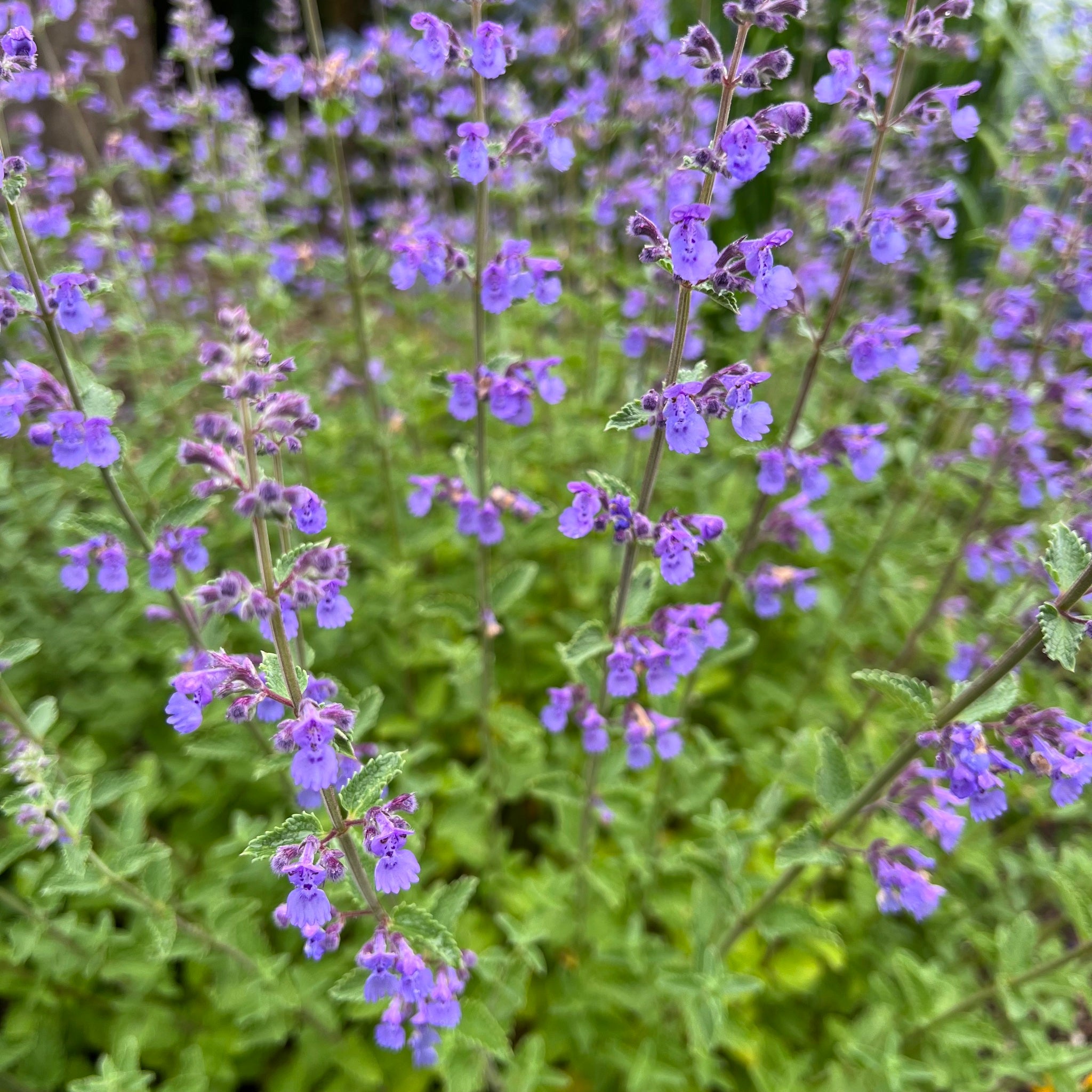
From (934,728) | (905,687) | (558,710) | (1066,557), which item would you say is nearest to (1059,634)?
(1066,557)

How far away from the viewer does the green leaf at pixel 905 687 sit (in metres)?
2.52

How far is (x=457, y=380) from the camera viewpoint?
3404mm

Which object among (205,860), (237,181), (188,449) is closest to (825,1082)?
(205,860)

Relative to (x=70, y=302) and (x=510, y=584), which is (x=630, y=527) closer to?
(x=510, y=584)

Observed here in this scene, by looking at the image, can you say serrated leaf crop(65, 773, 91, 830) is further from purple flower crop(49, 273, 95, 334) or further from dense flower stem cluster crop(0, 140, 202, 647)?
purple flower crop(49, 273, 95, 334)

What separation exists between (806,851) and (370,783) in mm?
1777

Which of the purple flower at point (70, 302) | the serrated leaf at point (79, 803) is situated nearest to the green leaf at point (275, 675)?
the serrated leaf at point (79, 803)

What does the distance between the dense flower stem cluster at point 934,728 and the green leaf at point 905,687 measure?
0.27 ft

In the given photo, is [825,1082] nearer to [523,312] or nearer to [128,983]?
[128,983]

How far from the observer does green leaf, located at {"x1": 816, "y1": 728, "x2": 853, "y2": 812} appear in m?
3.04

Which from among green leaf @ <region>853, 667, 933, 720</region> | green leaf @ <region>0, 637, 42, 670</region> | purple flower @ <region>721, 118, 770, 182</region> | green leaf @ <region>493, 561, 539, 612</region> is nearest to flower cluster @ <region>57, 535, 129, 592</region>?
green leaf @ <region>0, 637, 42, 670</region>

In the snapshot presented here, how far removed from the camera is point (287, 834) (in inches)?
86.4

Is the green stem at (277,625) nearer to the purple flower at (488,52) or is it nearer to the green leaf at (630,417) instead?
the green leaf at (630,417)

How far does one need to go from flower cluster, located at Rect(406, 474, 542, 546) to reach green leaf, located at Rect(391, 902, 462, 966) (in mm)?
1762
